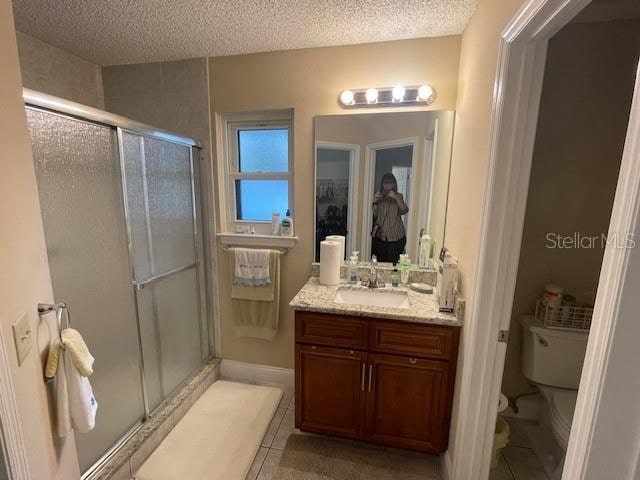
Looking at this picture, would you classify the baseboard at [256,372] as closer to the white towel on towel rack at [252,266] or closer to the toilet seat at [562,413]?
the white towel on towel rack at [252,266]

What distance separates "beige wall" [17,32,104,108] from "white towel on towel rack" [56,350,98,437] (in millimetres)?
1701

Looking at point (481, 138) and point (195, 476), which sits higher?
point (481, 138)

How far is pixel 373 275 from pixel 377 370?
583 mm

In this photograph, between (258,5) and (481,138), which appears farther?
(258,5)

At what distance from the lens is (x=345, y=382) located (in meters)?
1.65

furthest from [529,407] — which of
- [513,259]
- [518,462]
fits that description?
[513,259]

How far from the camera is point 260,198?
2283 mm

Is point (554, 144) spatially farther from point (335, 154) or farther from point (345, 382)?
point (345, 382)

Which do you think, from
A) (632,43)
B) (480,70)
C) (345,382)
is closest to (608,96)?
(632,43)

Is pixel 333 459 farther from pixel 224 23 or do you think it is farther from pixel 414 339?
pixel 224 23

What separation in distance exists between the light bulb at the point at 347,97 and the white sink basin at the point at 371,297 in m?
1.17

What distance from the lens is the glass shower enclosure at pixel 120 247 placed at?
1.26 meters

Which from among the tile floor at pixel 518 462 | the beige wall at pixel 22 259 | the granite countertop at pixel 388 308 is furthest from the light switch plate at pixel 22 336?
the tile floor at pixel 518 462

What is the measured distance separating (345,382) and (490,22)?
1.81 m
